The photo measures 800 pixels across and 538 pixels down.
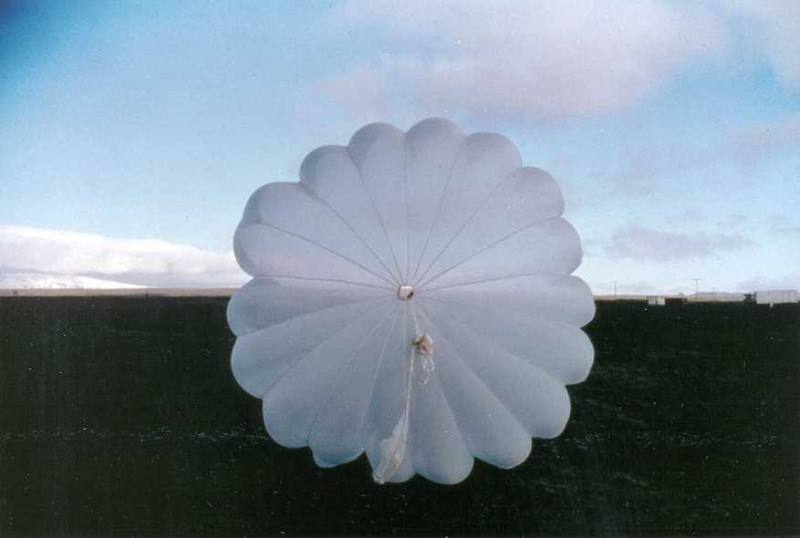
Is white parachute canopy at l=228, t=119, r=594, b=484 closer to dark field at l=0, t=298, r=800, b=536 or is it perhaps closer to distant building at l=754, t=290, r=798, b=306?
dark field at l=0, t=298, r=800, b=536

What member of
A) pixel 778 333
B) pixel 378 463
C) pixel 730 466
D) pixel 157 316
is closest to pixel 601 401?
pixel 730 466

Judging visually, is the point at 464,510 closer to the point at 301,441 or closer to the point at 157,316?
the point at 301,441

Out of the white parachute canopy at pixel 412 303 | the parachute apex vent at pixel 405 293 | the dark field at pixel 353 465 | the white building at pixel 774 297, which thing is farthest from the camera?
the white building at pixel 774 297

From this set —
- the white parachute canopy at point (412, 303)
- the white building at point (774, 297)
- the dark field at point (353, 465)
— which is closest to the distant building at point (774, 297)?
the white building at point (774, 297)

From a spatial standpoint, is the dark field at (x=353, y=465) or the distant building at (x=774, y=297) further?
the distant building at (x=774, y=297)

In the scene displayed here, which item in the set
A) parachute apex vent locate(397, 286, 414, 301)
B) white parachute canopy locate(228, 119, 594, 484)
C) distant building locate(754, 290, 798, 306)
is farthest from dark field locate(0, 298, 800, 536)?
distant building locate(754, 290, 798, 306)

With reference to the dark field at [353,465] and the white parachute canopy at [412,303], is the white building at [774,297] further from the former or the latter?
the white parachute canopy at [412,303]

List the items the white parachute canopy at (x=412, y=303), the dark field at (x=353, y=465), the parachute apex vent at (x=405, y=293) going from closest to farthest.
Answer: the parachute apex vent at (x=405, y=293), the white parachute canopy at (x=412, y=303), the dark field at (x=353, y=465)
